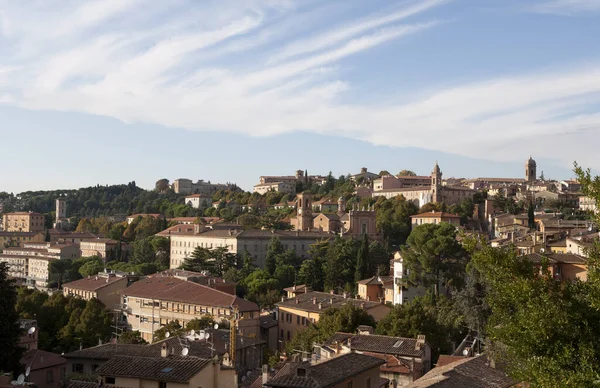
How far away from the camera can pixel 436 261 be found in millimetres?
47562

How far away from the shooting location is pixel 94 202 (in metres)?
165

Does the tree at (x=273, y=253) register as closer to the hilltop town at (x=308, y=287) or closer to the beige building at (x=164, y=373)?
the hilltop town at (x=308, y=287)

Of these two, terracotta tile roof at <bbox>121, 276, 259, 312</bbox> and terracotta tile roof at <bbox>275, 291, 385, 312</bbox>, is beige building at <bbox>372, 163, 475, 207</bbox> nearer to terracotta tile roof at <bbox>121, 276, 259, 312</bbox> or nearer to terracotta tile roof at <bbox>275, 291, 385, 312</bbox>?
terracotta tile roof at <bbox>121, 276, 259, 312</bbox>

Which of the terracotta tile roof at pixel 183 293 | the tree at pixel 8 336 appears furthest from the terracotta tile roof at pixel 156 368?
the terracotta tile roof at pixel 183 293

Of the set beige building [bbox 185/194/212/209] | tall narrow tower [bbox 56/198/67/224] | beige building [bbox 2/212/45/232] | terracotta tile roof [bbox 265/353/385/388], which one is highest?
beige building [bbox 185/194/212/209]

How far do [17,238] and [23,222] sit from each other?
653 inches

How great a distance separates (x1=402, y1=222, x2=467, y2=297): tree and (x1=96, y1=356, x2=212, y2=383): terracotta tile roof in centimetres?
3151

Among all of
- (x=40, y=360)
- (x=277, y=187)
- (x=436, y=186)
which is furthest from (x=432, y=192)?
(x=40, y=360)

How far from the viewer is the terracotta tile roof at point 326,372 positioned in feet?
52.2

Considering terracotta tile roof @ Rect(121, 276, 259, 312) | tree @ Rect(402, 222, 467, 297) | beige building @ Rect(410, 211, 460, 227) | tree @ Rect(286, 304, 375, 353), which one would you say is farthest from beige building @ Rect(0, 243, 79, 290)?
tree @ Rect(286, 304, 375, 353)

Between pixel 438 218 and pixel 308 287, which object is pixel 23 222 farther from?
pixel 308 287

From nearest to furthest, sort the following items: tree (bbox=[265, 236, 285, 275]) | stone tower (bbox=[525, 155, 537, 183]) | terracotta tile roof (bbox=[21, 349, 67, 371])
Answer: terracotta tile roof (bbox=[21, 349, 67, 371])
tree (bbox=[265, 236, 285, 275])
stone tower (bbox=[525, 155, 537, 183])

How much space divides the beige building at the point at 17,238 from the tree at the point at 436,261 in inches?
3013

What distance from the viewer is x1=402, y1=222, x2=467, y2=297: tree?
47.0 meters
